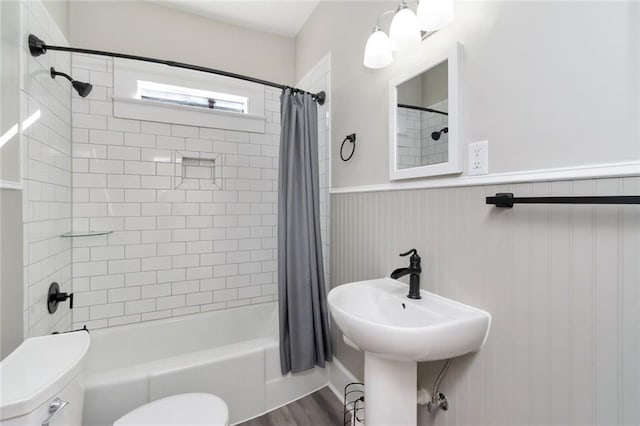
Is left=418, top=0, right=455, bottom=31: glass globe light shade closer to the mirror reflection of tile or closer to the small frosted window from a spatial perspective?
the mirror reflection of tile

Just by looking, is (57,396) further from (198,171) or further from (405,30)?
(405,30)

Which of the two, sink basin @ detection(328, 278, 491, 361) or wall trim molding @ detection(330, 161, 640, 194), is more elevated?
wall trim molding @ detection(330, 161, 640, 194)

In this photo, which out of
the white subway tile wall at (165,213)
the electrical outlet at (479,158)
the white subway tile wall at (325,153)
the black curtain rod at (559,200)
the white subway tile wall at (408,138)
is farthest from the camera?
the white subway tile wall at (325,153)

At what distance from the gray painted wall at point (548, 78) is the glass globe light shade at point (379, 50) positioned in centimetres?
8

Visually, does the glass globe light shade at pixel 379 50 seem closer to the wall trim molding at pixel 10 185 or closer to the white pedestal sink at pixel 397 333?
the white pedestal sink at pixel 397 333

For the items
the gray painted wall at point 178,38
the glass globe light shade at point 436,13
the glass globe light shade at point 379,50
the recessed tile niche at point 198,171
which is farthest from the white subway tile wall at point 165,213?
the glass globe light shade at point 436,13

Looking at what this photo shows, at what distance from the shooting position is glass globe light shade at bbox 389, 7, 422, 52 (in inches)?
46.6

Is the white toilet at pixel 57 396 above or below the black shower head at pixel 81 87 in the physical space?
below

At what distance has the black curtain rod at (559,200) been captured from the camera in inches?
25.5

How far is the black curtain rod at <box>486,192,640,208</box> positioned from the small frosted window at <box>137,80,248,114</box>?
7.18 feet

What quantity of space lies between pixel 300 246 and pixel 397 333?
1.09m

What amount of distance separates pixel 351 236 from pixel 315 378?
1037 mm

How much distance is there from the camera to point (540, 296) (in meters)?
0.86

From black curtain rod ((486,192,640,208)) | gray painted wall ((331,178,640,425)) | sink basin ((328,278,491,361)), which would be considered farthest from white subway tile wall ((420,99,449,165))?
sink basin ((328,278,491,361))
